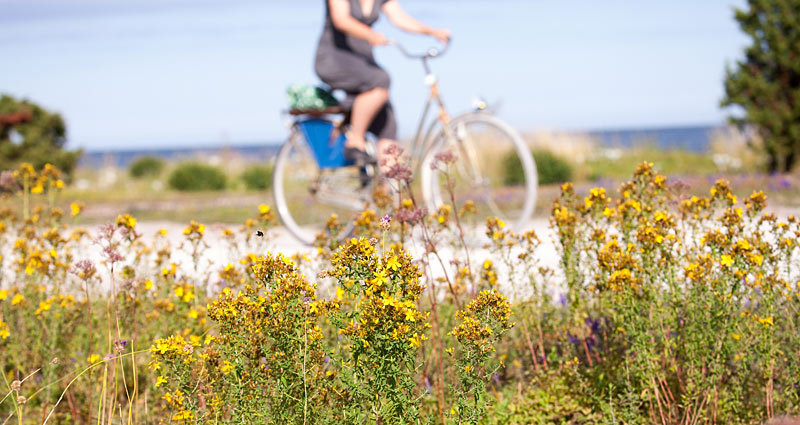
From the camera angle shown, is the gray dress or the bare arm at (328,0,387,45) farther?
the gray dress

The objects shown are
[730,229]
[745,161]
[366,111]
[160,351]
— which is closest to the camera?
[160,351]

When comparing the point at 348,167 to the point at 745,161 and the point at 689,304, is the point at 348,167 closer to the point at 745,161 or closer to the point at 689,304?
the point at 689,304

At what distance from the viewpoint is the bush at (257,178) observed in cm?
1698

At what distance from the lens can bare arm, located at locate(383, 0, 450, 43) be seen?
5.76m

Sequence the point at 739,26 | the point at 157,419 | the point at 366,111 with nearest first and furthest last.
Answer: the point at 157,419
the point at 366,111
the point at 739,26

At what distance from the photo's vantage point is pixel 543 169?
13.9 meters

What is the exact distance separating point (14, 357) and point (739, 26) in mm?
11586

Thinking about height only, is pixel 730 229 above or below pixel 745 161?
below

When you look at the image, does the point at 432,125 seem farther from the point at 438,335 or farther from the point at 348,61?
the point at 438,335

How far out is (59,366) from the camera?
358 centimetres

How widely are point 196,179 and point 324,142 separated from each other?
1161cm

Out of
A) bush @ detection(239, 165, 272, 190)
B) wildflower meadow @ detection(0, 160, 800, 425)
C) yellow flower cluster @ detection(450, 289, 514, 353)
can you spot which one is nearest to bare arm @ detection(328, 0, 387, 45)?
wildflower meadow @ detection(0, 160, 800, 425)

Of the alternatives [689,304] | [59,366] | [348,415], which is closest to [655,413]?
[689,304]

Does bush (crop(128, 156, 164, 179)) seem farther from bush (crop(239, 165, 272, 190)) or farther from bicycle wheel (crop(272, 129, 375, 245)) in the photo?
bicycle wheel (crop(272, 129, 375, 245))
